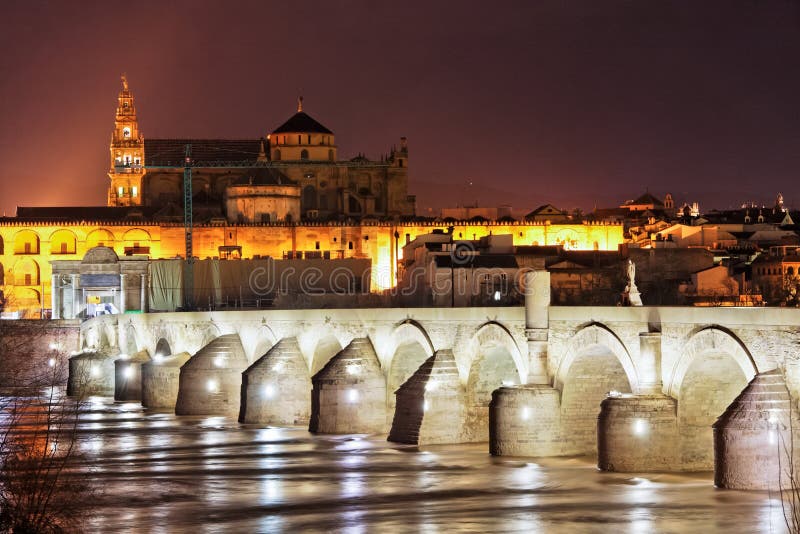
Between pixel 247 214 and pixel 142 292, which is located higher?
pixel 247 214

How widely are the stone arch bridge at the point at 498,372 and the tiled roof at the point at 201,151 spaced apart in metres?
61.7

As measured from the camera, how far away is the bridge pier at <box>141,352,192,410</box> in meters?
50.0

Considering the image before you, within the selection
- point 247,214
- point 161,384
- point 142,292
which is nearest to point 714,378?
point 161,384

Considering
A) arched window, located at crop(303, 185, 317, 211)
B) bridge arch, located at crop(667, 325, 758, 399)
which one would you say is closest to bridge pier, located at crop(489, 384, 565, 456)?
bridge arch, located at crop(667, 325, 758, 399)

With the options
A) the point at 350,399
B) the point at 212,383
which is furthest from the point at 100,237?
the point at 350,399

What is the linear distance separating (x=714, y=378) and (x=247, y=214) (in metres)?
76.4

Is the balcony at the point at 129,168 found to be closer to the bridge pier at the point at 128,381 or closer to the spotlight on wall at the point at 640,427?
the bridge pier at the point at 128,381

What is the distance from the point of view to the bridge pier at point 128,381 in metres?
54.6

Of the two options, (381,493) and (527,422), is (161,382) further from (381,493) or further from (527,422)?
(381,493)

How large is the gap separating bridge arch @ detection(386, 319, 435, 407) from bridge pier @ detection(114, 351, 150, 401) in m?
18.4

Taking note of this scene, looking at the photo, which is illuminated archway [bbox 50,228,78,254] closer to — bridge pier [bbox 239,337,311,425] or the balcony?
the balcony

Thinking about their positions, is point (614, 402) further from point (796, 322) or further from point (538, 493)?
point (796, 322)

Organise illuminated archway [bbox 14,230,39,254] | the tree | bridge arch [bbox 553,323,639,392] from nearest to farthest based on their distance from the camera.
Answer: the tree, bridge arch [bbox 553,323,639,392], illuminated archway [bbox 14,230,39,254]

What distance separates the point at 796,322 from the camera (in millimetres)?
24750
